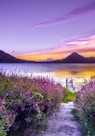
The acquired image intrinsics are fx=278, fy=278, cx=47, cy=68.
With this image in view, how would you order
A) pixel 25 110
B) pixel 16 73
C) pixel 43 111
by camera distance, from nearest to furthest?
pixel 25 110
pixel 43 111
pixel 16 73

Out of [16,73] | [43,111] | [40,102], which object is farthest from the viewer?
[16,73]

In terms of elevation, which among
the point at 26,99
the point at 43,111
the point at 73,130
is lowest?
the point at 73,130

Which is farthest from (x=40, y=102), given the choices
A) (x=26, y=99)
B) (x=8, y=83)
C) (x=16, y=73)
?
(x=16, y=73)

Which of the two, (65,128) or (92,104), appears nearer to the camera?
(92,104)

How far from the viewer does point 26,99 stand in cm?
605

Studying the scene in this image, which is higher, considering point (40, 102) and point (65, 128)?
point (40, 102)

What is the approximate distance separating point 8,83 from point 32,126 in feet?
3.88

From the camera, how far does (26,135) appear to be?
651 centimetres

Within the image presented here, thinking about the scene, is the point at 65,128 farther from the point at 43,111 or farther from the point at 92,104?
the point at 92,104

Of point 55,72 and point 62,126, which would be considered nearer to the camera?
point 62,126

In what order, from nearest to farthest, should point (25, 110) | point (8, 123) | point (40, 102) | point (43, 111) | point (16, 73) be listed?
point (8, 123), point (25, 110), point (40, 102), point (43, 111), point (16, 73)

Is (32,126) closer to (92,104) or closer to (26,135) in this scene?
(26,135)

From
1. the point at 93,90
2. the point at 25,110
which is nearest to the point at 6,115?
the point at 25,110

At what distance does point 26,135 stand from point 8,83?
1310 mm
